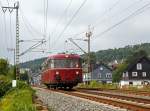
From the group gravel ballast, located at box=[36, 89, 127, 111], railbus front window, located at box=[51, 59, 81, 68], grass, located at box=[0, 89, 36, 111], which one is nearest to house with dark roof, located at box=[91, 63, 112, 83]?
railbus front window, located at box=[51, 59, 81, 68]

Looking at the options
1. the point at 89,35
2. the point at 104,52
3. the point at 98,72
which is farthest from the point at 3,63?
the point at 104,52

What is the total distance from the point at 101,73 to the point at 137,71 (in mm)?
29904

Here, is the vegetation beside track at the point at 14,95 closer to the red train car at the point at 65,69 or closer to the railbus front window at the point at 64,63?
the red train car at the point at 65,69

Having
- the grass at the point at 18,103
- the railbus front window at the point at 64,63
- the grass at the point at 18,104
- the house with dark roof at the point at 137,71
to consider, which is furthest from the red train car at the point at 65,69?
the house with dark roof at the point at 137,71

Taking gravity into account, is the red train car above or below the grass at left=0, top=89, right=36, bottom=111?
above

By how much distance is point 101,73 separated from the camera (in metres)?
138

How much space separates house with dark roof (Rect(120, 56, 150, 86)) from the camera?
10877 centimetres

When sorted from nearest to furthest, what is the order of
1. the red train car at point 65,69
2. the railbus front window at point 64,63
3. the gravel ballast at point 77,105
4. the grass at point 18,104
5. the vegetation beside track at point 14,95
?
the grass at point 18,104, the vegetation beside track at point 14,95, the gravel ballast at point 77,105, the red train car at point 65,69, the railbus front window at point 64,63

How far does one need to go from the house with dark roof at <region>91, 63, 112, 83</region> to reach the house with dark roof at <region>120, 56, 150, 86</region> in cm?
2668

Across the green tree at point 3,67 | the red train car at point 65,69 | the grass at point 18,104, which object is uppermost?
the green tree at point 3,67

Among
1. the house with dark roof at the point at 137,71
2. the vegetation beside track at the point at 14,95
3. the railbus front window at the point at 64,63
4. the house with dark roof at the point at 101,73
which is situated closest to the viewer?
the vegetation beside track at the point at 14,95

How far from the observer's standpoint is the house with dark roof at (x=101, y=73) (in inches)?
5404

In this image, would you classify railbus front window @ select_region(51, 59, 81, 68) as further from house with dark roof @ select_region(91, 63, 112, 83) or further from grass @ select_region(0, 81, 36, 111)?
house with dark roof @ select_region(91, 63, 112, 83)

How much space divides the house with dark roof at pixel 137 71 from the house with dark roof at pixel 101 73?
26.7 m
